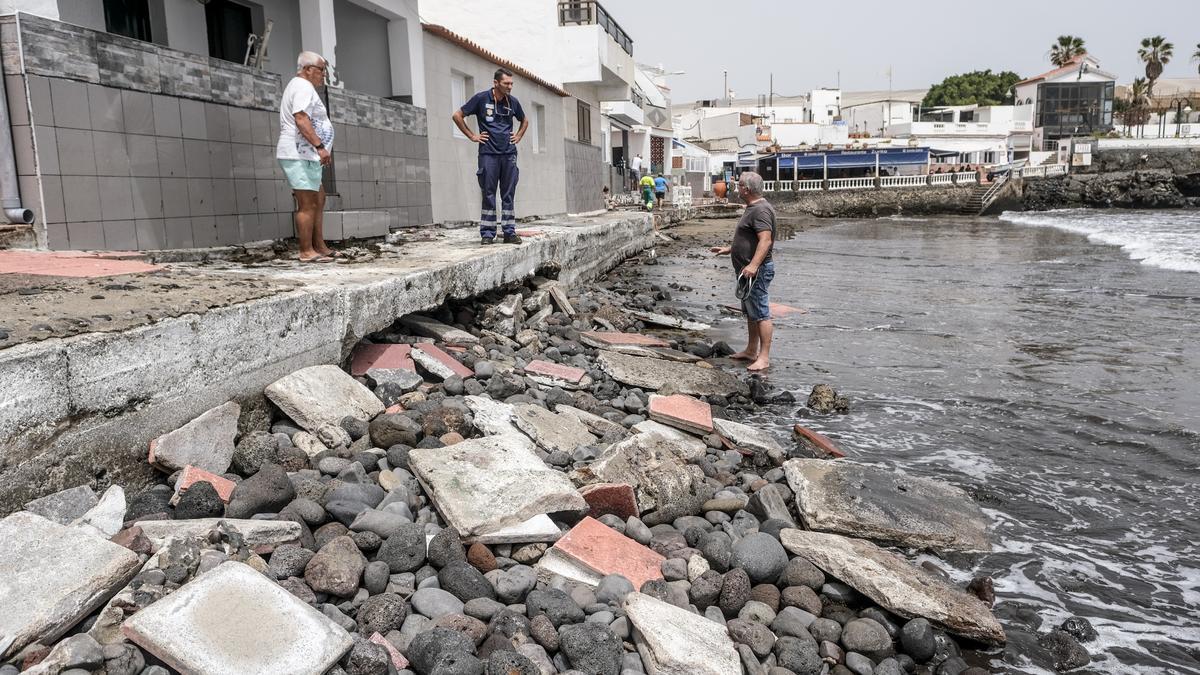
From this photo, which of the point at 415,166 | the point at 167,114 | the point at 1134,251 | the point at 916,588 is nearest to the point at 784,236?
the point at 1134,251

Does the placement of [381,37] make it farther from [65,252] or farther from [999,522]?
[999,522]

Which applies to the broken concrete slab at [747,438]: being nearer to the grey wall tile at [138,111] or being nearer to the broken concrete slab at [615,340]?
the broken concrete slab at [615,340]

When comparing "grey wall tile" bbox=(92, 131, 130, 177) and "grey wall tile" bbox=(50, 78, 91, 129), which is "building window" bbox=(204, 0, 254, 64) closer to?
"grey wall tile" bbox=(92, 131, 130, 177)

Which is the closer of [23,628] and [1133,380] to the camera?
[23,628]

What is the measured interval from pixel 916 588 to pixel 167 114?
5.99 metres

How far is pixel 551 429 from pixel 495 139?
4030mm

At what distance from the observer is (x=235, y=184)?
669 cm

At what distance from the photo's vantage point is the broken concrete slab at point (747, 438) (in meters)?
4.47

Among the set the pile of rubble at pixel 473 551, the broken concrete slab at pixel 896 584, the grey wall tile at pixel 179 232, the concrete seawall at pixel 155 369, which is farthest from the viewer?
the grey wall tile at pixel 179 232

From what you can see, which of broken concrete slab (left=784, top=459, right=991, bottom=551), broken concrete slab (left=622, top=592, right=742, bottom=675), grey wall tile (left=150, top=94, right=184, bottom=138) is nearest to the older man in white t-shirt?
grey wall tile (left=150, top=94, right=184, bottom=138)

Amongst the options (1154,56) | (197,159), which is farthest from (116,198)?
(1154,56)

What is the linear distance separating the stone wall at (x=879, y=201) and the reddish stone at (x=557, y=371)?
42.1 m

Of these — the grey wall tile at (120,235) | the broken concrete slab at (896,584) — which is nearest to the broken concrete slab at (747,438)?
the broken concrete slab at (896,584)

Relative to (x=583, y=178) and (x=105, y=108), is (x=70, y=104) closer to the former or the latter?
(x=105, y=108)
